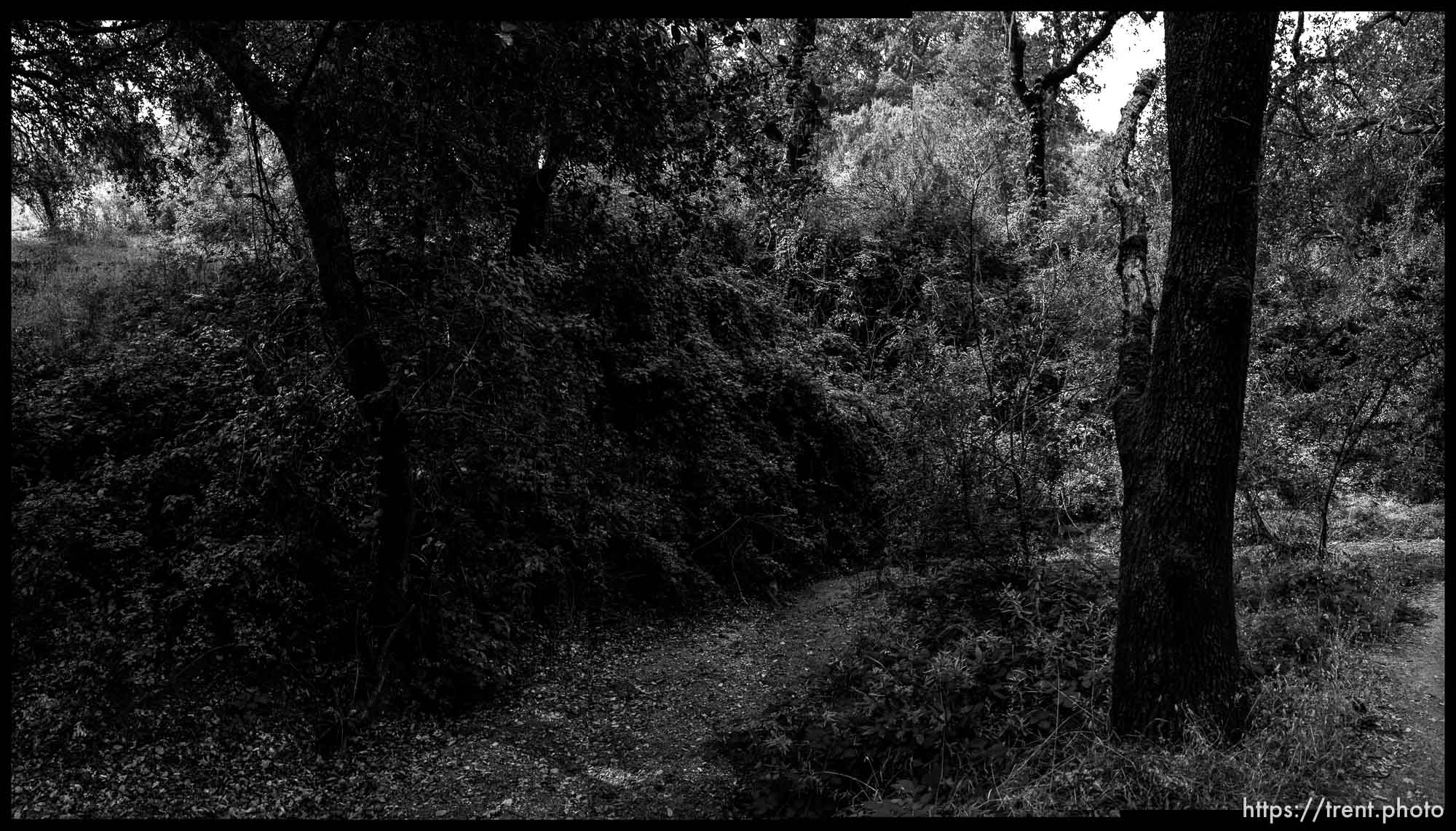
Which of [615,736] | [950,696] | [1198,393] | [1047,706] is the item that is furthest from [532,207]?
[1047,706]

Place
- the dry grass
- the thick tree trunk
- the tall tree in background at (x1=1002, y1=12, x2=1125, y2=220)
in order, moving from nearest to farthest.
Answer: the thick tree trunk
the dry grass
the tall tree in background at (x1=1002, y1=12, x2=1125, y2=220)

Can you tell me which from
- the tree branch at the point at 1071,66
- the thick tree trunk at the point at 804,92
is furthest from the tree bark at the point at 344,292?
the tree branch at the point at 1071,66

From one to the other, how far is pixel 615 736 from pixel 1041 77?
49.3 feet

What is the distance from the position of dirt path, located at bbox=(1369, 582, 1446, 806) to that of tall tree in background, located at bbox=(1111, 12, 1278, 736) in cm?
70

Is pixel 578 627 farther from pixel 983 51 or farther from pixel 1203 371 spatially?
pixel 983 51

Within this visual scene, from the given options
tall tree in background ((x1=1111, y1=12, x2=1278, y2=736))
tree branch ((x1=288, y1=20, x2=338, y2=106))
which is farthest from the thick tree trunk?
tree branch ((x1=288, y1=20, x2=338, y2=106))

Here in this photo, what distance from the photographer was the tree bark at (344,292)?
4.86 metres

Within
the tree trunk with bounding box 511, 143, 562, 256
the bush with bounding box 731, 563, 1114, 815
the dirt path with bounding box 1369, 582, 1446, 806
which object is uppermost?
the tree trunk with bounding box 511, 143, 562, 256

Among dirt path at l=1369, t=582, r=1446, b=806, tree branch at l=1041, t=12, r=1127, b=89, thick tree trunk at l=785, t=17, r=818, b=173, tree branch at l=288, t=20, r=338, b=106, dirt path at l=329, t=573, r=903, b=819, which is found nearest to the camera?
dirt path at l=1369, t=582, r=1446, b=806

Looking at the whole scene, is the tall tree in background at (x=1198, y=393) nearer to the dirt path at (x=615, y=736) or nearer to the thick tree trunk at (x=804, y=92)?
the thick tree trunk at (x=804, y=92)

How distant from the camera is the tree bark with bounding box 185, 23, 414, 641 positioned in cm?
486

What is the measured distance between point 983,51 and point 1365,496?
13.3 meters

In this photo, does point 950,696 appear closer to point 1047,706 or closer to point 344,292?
point 1047,706

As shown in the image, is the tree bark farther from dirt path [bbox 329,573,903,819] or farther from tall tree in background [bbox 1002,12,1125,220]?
tall tree in background [bbox 1002,12,1125,220]
